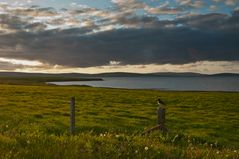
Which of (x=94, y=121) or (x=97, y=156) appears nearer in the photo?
(x=97, y=156)

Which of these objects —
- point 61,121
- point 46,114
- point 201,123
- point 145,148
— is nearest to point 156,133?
point 145,148

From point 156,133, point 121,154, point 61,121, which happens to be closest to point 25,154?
point 121,154

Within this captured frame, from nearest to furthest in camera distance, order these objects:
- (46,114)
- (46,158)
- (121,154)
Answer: (46,158) → (121,154) → (46,114)

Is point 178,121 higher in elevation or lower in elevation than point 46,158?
lower

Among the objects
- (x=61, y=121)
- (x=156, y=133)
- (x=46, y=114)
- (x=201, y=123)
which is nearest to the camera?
(x=156, y=133)

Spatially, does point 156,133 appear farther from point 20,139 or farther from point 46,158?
point 46,158

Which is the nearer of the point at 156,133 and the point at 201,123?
the point at 156,133

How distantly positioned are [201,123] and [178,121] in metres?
2.04

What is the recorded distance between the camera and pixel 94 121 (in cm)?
3127

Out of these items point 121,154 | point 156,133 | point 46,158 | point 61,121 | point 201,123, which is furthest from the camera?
point 201,123

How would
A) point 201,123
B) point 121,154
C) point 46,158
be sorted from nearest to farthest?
1. point 46,158
2. point 121,154
3. point 201,123

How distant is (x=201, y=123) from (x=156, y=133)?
16991mm

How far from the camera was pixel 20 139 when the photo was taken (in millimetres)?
12781

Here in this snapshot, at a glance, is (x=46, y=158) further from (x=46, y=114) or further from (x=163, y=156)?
(x=46, y=114)
